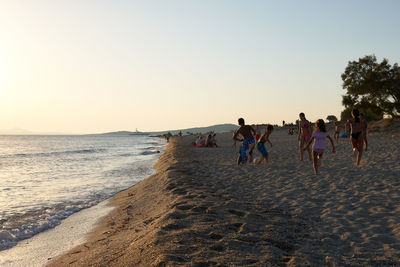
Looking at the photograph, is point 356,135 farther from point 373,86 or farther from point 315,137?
point 373,86

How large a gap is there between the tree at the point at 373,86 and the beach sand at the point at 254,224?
78.2 feet

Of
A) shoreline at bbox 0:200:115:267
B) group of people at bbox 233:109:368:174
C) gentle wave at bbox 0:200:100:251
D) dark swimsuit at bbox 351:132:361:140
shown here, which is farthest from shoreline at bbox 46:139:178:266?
dark swimsuit at bbox 351:132:361:140

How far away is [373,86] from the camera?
1157 inches

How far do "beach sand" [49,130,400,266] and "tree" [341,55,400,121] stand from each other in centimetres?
2382

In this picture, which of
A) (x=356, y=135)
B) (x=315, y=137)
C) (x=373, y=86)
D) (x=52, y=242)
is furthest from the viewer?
(x=373, y=86)

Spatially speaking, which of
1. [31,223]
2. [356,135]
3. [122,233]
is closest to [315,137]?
[356,135]

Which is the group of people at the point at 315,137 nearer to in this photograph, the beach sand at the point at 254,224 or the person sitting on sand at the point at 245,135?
the person sitting on sand at the point at 245,135

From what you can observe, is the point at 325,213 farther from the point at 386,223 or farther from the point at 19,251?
the point at 19,251

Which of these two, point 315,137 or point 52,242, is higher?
point 315,137

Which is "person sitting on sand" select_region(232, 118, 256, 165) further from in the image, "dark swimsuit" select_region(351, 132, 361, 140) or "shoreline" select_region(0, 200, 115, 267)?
"shoreline" select_region(0, 200, 115, 267)

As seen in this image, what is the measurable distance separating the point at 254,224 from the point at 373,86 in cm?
2989

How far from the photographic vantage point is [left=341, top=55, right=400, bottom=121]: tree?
29.3 meters

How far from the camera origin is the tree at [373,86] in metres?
29.3

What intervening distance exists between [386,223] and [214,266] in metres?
3.35
